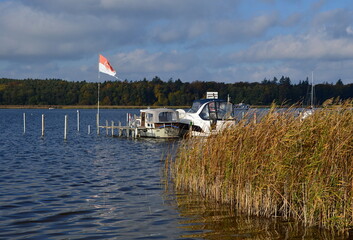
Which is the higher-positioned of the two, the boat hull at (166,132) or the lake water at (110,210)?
the boat hull at (166,132)

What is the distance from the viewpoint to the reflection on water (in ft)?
33.8

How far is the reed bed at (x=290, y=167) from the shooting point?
10141mm

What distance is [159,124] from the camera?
40.6m

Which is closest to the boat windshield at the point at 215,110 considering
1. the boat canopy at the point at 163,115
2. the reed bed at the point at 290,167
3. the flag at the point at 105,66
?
the boat canopy at the point at 163,115

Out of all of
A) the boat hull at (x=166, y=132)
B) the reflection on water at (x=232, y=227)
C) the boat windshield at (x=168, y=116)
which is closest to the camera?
the reflection on water at (x=232, y=227)

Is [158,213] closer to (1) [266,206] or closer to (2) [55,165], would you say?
(1) [266,206]

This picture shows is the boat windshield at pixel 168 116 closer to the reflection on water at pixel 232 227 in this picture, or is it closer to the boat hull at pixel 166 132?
the boat hull at pixel 166 132

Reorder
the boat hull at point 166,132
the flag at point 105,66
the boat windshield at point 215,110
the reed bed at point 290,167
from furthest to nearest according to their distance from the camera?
1. the flag at point 105,66
2. the boat hull at point 166,132
3. the boat windshield at point 215,110
4. the reed bed at point 290,167

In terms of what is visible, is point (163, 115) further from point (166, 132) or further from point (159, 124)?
point (166, 132)

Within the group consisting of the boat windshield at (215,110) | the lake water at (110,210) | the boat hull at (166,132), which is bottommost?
the lake water at (110,210)

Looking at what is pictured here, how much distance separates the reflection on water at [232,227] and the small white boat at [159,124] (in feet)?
90.0

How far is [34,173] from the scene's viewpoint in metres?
19.8

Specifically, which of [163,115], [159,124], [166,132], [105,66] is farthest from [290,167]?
[105,66]

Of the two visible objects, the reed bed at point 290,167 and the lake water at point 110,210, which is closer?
the reed bed at point 290,167
